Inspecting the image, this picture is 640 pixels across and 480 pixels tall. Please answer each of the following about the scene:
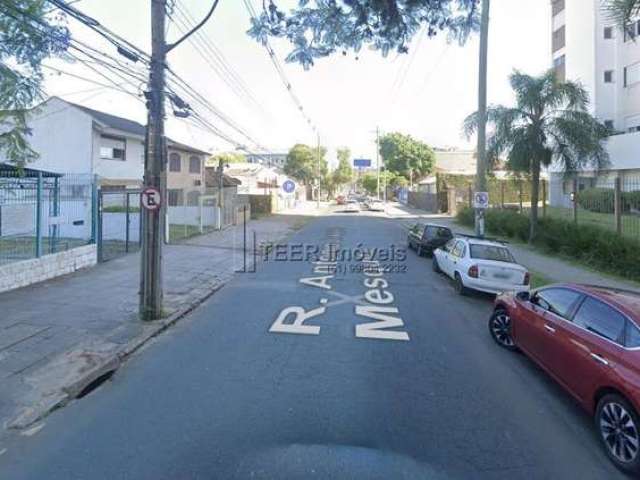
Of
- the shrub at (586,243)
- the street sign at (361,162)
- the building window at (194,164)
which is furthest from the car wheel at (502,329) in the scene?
the street sign at (361,162)

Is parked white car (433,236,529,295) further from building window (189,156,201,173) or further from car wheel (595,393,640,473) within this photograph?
building window (189,156,201,173)

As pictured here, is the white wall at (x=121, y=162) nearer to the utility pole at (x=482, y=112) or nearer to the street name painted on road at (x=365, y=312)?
the street name painted on road at (x=365, y=312)

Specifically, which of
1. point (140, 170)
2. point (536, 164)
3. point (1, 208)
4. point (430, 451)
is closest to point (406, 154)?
point (140, 170)

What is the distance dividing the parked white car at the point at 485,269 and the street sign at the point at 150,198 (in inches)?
259

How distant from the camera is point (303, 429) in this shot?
14.2 ft

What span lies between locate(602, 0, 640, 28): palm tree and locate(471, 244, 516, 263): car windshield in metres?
5.09

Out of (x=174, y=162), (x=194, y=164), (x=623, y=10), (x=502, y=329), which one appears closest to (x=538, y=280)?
(x=502, y=329)

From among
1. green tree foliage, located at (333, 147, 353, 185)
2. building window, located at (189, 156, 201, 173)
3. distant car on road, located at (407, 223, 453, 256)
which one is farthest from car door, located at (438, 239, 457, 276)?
green tree foliage, located at (333, 147, 353, 185)

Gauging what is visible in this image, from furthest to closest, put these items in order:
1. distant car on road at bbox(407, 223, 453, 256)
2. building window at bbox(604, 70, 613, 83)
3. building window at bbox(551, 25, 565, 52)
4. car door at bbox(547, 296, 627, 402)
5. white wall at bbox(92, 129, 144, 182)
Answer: building window at bbox(551, 25, 565, 52) → building window at bbox(604, 70, 613, 83) → white wall at bbox(92, 129, 144, 182) → distant car on road at bbox(407, 223, 453, 256) → car door at bbox(547, 296, 627, 402)

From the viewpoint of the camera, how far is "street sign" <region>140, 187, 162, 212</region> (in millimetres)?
7859

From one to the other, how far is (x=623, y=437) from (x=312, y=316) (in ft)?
17.3

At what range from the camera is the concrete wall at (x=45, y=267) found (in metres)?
9.75

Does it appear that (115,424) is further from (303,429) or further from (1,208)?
(1,208)

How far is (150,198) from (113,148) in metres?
23.0
